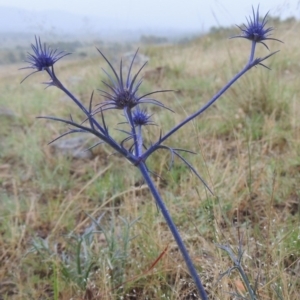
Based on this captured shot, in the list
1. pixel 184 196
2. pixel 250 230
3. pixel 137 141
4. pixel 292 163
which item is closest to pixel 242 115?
pixel 292 163

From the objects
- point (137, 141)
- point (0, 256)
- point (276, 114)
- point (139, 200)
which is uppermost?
point (137, 141)

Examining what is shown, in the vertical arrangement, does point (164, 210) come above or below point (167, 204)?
above

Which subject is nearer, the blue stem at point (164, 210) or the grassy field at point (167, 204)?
the blue stem at point (164, 210)

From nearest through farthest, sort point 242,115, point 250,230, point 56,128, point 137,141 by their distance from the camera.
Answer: point 137,141 → point 250,230 → point 242,115 → point 56,128

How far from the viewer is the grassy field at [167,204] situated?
1.09 metres

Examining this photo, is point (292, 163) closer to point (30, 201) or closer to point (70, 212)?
point (70, 212)

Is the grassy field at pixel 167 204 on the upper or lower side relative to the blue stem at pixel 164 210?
lower

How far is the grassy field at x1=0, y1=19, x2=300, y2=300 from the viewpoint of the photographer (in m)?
1.09

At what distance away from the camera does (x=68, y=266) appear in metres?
1.18

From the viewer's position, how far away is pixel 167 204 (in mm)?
1493

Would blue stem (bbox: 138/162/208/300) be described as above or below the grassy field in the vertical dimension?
above

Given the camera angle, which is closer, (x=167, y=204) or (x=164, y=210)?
(x=164, y=210)

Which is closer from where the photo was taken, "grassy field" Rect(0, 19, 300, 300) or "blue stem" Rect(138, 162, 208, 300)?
"blue stem" Rect(138, 162, 208, 300)

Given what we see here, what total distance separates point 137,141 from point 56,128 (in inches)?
82.4
